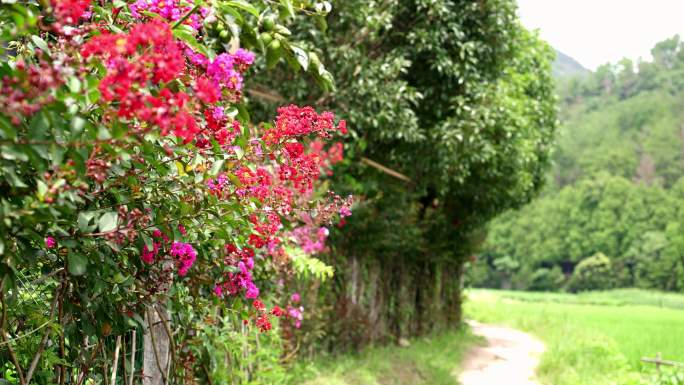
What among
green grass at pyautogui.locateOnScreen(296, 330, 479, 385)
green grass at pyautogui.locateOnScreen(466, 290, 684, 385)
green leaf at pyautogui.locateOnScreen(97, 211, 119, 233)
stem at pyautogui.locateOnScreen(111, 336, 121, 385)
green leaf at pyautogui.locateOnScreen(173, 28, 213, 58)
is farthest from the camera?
green grass at pyautogui.locateOnScreen(466, 290, 684, 385)

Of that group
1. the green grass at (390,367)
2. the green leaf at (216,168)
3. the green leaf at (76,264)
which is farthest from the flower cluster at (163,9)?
the green grass at (390,367)

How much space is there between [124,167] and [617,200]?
51734 millimetres

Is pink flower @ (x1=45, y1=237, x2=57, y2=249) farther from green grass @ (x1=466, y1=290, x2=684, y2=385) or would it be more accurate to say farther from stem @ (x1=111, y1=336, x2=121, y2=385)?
green grass @ (x1=466, y1=290, x2=684, y2=385)

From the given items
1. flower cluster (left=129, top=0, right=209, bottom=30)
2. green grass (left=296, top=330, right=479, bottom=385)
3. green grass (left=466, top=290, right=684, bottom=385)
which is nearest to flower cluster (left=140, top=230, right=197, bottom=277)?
flower cluster (left=129, top=0, right=209, bottom=30)

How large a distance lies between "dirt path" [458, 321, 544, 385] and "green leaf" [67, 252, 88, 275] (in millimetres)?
7510

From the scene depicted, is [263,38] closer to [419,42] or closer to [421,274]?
[419,42]

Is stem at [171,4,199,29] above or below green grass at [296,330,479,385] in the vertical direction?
above

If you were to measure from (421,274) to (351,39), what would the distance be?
562 centimetres

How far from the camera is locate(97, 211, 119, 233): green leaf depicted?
1435 mm

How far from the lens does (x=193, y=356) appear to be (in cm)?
300

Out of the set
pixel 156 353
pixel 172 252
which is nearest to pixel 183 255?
pixel 172 252

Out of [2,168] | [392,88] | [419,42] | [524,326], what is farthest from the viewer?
[524,326]

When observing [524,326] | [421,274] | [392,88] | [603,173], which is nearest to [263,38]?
[392,88]

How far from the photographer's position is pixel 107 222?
1448 millimetres
